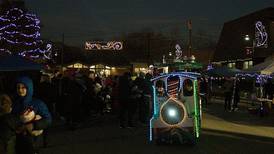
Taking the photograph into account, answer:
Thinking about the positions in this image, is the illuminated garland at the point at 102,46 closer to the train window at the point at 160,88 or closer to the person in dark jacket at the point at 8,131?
the train window at the point at 160,88

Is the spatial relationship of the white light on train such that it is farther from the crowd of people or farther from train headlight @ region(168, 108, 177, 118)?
the crowd of people

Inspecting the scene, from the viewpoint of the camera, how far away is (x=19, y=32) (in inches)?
1940

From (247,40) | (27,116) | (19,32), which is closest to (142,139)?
(27,116)

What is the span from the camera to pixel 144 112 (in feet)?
65.5

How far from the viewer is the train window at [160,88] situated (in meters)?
13.6

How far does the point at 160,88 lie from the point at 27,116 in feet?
25.0

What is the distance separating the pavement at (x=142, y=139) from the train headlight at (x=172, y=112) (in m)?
0.66

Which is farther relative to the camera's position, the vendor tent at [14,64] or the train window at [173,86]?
the vendor tent at [14,64]

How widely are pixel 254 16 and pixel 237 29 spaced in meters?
5.25

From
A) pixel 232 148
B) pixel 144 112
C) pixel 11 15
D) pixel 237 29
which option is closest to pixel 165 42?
pixel 237 29

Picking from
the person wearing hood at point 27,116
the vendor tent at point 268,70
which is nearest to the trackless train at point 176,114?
the person wearing hood at point 27,116

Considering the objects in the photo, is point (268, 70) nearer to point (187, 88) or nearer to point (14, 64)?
point (14, 64)

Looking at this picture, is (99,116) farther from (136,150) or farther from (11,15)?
(11,15)

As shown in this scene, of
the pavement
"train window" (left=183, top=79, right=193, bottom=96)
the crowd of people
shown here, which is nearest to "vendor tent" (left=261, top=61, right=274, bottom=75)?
the pavement
